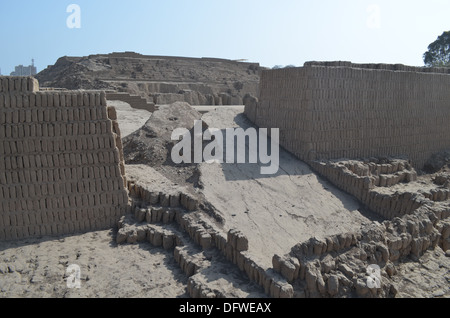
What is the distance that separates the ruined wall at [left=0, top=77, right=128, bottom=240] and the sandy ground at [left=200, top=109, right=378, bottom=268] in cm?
186

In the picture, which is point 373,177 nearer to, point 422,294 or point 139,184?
point 422,294

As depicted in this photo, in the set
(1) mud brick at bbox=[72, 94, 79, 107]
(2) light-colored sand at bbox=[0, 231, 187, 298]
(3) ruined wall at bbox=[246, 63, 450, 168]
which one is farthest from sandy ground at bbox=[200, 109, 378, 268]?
(1) mud brick at bbox=[72, 94, 79, 107]

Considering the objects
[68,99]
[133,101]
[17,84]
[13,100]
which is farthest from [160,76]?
[13,100]

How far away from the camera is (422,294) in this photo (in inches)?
206

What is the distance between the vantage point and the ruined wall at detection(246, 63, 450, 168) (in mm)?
8953

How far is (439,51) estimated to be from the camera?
30.5 metres

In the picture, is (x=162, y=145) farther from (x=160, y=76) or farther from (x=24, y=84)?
(x=160, y=76)

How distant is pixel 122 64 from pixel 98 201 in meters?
19.4

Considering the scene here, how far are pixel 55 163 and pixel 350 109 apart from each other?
22.4 feet

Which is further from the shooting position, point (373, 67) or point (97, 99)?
point (373, 67)

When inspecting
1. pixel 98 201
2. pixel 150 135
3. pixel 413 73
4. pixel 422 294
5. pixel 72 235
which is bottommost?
pixel 422 294

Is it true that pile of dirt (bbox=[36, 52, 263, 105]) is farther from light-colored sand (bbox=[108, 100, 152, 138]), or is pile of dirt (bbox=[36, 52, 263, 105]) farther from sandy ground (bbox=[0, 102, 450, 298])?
sandy ground (bbox=[0, 102, 450, 298])
